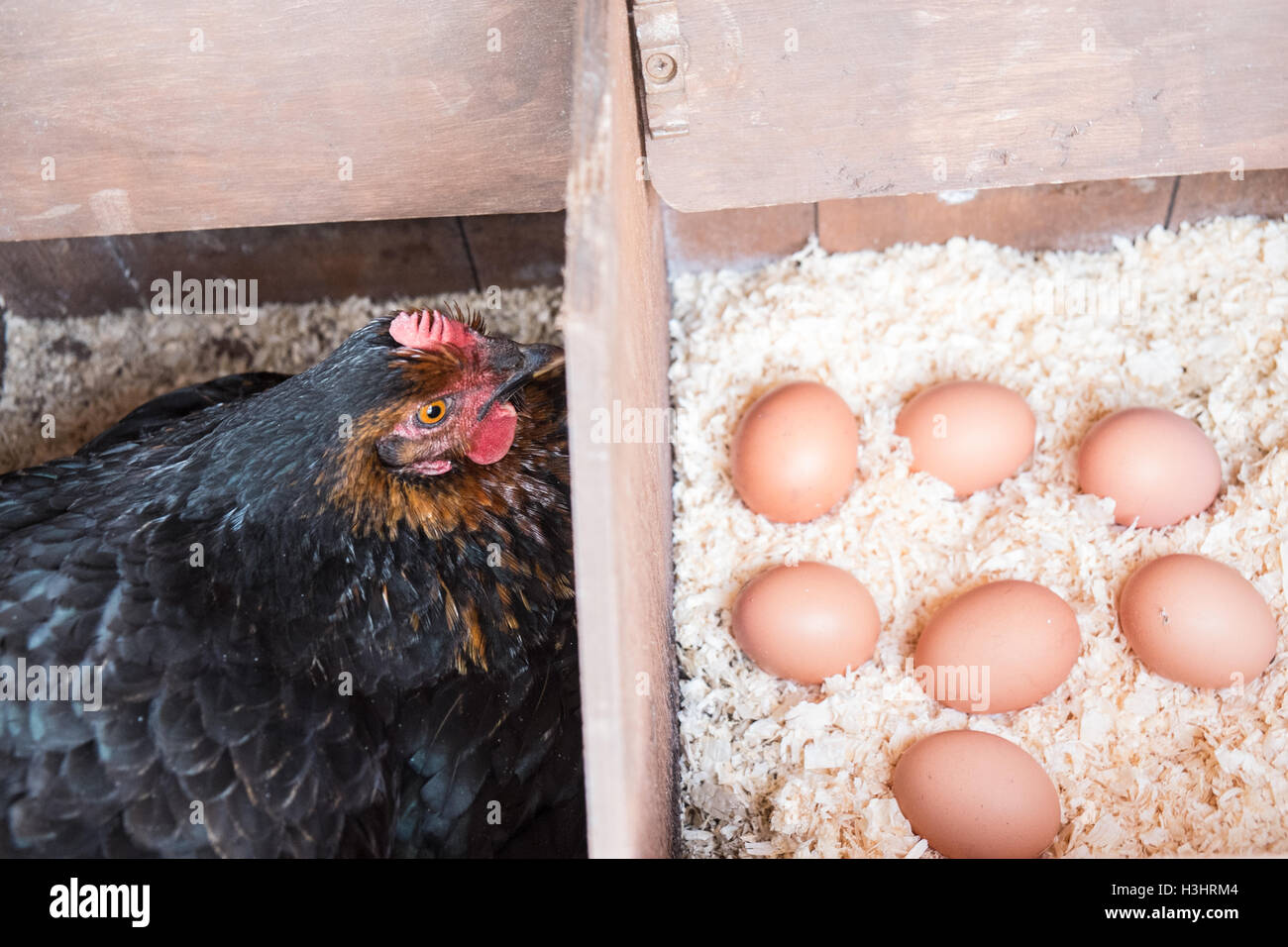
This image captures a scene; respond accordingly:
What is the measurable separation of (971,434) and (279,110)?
1.21 m

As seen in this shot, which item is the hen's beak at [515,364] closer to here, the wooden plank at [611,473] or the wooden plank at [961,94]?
the wooden plank at [611,473]

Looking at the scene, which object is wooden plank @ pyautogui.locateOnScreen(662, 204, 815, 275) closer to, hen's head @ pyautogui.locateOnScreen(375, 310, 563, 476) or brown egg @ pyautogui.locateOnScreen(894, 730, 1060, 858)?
hen's head @ pyautogui.locateOnScreen(375, 310, 563, 476)

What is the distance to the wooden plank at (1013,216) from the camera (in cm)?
183

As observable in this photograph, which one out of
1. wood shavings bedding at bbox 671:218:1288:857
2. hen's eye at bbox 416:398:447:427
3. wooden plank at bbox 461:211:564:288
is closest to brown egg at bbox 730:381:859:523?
wood shavings bedding at bbox 671:218:1288:857

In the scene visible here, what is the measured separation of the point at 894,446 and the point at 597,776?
0.98m

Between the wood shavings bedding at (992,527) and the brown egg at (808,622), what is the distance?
49 mm

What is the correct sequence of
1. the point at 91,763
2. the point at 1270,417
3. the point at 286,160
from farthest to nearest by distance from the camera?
the point at 1270,417 < the point at 286,160 < the point at 91,763

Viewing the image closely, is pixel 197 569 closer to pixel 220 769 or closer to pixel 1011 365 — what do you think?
pixel 220 769

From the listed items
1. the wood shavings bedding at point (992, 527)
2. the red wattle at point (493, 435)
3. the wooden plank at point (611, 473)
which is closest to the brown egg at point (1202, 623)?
the wood shavings bedding at point (992, 527)

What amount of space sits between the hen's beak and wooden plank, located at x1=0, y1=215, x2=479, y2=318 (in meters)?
0.73

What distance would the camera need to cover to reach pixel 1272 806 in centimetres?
130

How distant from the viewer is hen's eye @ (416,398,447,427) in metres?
1.33

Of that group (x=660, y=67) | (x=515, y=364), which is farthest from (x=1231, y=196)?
(x=515, y=364)

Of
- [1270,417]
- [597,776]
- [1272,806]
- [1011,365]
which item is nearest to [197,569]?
[597,776]
